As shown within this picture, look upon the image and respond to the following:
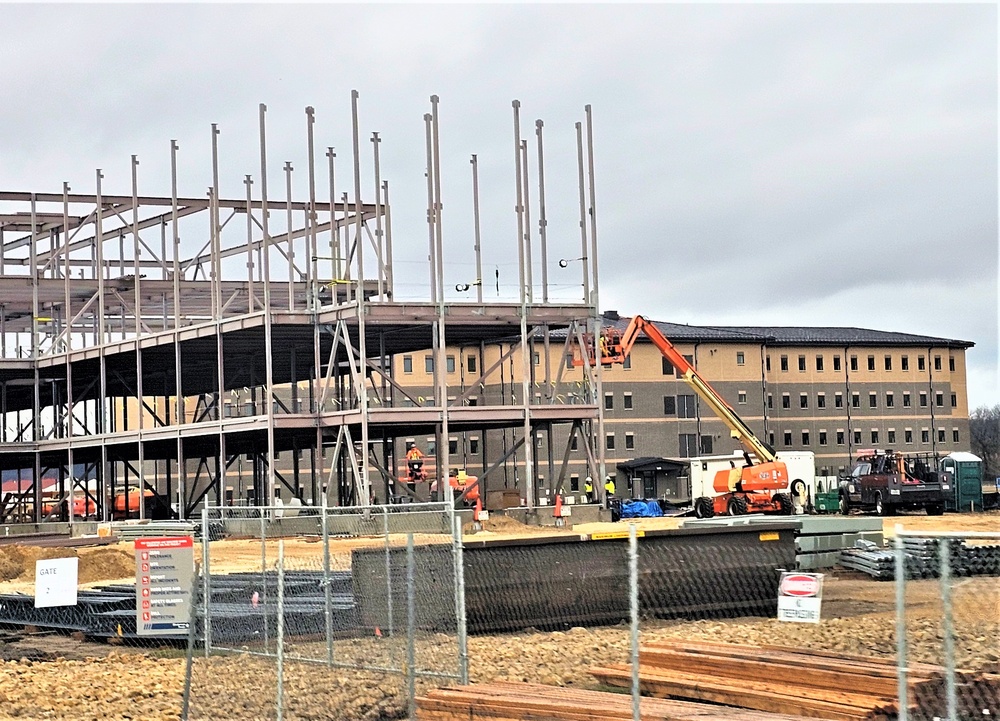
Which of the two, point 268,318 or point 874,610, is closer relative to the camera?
point 874,610

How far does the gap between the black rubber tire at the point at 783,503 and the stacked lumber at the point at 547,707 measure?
45.3 metres

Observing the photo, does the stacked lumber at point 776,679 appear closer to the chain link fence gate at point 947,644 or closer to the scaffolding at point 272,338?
the chain link fence gate at point 947,644

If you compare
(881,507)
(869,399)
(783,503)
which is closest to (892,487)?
(881,507)

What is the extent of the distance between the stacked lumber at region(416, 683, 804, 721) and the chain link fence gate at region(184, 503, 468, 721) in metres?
0.32

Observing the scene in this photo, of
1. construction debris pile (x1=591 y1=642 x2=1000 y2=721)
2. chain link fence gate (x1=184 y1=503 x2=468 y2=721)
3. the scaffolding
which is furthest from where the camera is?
the scaffolding

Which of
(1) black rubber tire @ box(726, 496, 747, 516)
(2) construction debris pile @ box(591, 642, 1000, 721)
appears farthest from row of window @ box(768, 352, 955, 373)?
(2) construction debris pile @ box(591, 642, 1000, 721)

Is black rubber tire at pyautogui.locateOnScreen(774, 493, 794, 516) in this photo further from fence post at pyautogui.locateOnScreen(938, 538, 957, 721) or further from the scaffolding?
fence post at pyautogui.locateOnScreen(938, 538, 957, 721)

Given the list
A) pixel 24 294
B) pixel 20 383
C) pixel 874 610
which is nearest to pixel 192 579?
pixel 874 610

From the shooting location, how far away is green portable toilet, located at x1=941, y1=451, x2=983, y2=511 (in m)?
64.4

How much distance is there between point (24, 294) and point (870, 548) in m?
47.5

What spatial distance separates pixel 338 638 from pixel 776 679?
29.4 feet

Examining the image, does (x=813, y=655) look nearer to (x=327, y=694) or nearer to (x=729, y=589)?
(x=327, y=694)

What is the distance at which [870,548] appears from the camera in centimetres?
3020

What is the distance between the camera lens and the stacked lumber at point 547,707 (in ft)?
38.7
